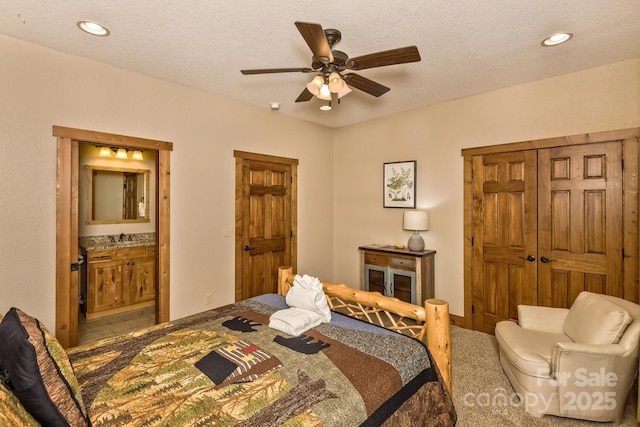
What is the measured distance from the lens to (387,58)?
80.5 inches

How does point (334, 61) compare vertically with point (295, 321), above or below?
above

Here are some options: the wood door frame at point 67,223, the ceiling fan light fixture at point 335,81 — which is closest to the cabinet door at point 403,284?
the ceiling fan light fixture at point 335,81

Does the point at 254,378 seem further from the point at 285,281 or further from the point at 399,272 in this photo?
the point at 399,272

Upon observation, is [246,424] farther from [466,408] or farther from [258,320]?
[466,408]

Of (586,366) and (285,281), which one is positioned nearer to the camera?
(586,366)

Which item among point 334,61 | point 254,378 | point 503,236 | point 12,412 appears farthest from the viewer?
point 503,236

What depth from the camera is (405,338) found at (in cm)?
195

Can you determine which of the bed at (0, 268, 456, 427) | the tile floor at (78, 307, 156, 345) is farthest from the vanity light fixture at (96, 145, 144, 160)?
the bed at (0, 268, 456, 427)

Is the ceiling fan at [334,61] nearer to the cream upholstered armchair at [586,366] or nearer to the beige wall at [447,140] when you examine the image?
the beige wall at [447,140]

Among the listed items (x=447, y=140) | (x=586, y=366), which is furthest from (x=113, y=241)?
(x=586, y=366)

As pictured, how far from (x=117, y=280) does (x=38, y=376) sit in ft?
11.8

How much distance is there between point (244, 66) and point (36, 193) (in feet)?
6.80

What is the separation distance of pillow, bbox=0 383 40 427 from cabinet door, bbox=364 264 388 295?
367cm

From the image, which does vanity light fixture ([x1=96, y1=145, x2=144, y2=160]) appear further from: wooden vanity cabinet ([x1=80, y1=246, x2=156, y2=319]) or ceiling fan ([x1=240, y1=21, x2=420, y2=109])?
ceiling fan ([x1=240, y1=21, x2=420, y2=109])
